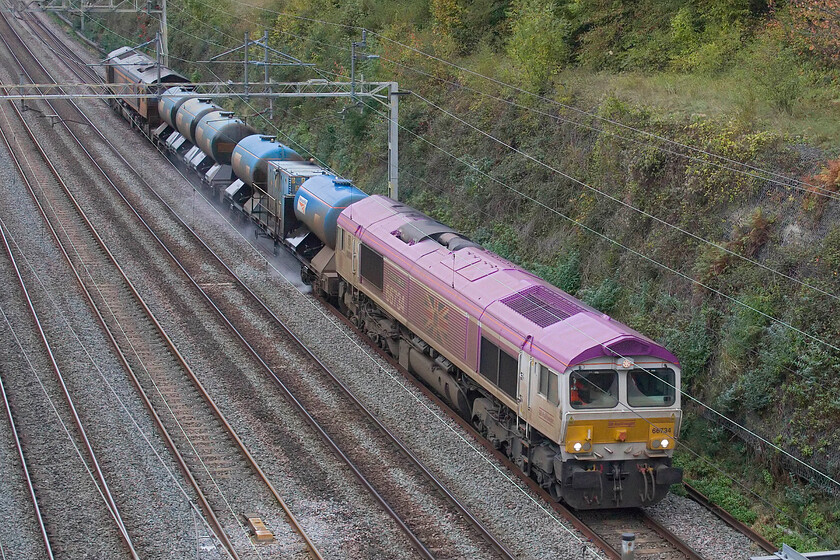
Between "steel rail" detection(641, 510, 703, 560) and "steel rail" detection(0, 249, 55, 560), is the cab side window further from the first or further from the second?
"steel rail" detection(0, 249, 55, 560)

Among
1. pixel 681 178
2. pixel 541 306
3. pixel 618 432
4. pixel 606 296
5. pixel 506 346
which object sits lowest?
pixel 606 296

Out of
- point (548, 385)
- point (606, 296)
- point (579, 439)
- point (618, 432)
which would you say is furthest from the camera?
point (606, 296)

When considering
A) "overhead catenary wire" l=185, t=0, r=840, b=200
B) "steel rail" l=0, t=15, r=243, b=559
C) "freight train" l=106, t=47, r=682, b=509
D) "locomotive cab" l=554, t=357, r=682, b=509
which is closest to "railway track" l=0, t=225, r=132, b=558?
"steel rail" l=0, t=15, r=243, b=559

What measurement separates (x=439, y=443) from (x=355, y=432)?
1.71m

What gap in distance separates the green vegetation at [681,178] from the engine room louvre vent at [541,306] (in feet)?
11.0

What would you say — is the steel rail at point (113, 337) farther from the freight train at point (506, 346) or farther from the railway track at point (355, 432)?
the freight train at point (506, 346)

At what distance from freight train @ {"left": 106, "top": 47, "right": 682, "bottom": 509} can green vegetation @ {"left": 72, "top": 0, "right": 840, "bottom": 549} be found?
8.80ft

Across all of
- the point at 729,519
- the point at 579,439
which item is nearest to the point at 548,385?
the point at 579,439

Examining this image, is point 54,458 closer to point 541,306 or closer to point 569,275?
point 541,306

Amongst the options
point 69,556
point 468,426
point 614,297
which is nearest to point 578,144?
point 614,297

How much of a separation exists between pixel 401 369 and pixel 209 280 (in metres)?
8.97

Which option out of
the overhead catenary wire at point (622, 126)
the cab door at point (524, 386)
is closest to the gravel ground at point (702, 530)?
the cab door at point (524, 386)

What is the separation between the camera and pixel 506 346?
1708 centimetres

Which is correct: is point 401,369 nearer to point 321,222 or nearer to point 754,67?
point 321,222
